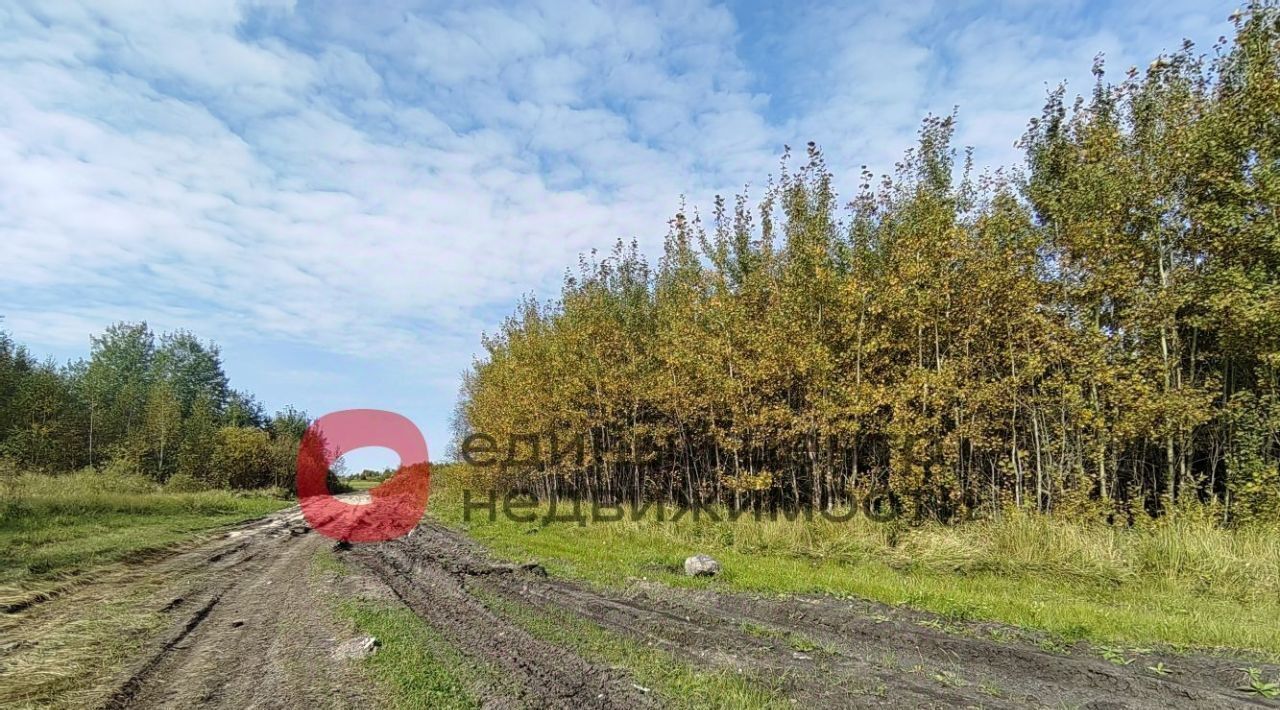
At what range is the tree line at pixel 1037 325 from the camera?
10.6m

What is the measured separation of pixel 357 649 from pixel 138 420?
178ft

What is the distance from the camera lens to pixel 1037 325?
40.7 feet

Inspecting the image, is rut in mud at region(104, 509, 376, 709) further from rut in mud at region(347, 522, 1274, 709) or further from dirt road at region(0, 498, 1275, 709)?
rut in mud at region(347, 522, 1274, 709)

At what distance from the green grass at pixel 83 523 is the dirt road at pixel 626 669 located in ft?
7.25

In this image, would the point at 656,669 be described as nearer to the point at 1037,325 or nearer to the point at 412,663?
the point at 412,663

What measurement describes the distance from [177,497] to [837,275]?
33.1 meters

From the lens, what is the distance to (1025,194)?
46.9ft

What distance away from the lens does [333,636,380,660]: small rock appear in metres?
5.84

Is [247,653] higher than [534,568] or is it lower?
higher

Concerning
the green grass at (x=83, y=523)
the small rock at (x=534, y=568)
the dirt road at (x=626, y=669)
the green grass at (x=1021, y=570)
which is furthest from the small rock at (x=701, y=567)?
the green grass at (x=83, y=523)

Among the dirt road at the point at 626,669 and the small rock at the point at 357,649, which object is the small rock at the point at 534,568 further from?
the small rock at the point at 357,649

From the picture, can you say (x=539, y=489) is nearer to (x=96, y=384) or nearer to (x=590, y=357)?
(x=590, y=357)

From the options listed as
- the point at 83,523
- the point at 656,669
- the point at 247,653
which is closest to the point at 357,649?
the point at 247,653

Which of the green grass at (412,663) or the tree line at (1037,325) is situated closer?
the green grass at (412,663)
